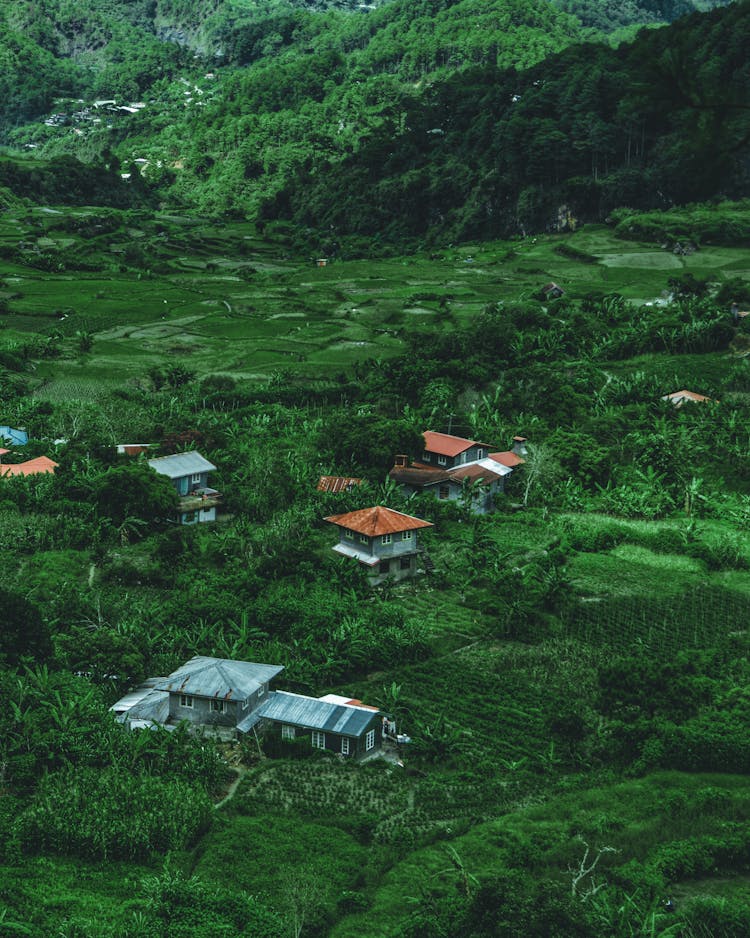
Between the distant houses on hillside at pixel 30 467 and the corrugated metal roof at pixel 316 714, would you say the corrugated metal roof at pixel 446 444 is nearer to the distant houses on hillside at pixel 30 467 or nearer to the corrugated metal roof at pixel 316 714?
the distant houses on hillside at pixel 30 467

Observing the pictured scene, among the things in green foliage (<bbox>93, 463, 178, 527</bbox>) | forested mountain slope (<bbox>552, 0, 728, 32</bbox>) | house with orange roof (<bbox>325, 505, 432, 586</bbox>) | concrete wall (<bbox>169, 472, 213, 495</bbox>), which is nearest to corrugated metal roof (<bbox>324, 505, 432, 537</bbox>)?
house with orange roof (<bbox>325, 505, 432, 586</bbox>)

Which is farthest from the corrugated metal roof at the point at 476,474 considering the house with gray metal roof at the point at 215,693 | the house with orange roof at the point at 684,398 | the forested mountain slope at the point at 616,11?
the forested mountain slope at the point at 616,11

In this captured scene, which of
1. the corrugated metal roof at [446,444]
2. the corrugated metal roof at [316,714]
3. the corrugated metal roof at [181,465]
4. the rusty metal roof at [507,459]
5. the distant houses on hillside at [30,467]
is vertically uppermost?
the corrugated metal roof at [181,465]

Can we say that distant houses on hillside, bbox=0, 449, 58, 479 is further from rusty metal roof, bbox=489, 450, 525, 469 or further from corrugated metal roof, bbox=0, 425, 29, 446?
rusty metal roof, bbox=489, 450, 525, 469

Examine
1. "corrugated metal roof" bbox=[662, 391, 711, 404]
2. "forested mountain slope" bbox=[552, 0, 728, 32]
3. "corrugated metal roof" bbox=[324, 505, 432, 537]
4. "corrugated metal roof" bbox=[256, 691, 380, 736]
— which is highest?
"forested mountain slope" bbox=[552, 0, 728, 32]

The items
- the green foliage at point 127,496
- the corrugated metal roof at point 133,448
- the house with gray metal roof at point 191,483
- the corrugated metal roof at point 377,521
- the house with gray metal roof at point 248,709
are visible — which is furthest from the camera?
the corrugated metal roof at point 133,448

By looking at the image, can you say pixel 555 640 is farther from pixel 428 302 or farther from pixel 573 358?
pixel 428 302

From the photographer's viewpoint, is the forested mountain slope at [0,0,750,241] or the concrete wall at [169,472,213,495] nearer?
the concrete wall at [169,472,213,495]
